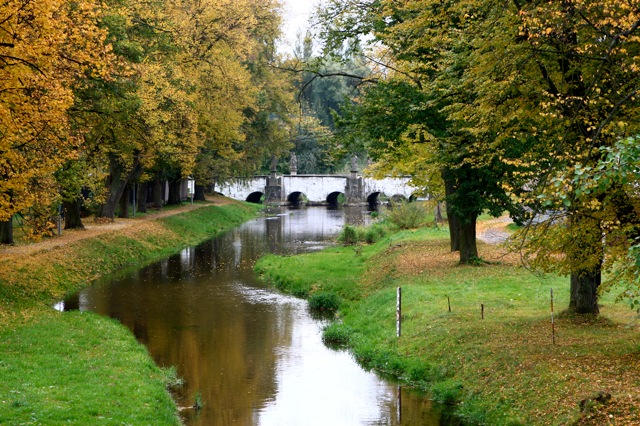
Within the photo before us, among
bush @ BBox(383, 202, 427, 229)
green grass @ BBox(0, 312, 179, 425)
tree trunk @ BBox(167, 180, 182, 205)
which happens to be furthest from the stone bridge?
green grass @ BBox(0, 312, 179, 425)

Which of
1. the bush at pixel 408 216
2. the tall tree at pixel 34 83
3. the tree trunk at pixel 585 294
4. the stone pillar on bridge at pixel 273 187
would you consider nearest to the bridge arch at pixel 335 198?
the stone pillar on bridge at pixel 273 187

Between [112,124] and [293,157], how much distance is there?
61933 mm

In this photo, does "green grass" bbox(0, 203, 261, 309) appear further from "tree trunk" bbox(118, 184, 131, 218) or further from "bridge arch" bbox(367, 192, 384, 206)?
"bridge arch" bbox(367, 192, 384, 206)

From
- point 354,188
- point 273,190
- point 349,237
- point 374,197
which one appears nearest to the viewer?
point 349,237

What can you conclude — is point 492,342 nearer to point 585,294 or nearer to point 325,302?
point 585,294

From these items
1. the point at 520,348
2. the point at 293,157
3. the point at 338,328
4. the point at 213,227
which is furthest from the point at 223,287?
the point at 293,157

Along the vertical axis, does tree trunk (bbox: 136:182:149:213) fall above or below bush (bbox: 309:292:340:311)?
above

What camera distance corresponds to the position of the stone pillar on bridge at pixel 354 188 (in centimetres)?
8619

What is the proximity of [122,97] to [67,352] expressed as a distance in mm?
10709

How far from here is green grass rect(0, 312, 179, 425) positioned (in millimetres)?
11281

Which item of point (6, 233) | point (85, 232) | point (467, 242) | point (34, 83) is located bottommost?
point (467, 242)

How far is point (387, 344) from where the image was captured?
17.4 metres

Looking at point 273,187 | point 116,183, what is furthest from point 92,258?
point 273,187

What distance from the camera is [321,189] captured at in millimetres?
86500
